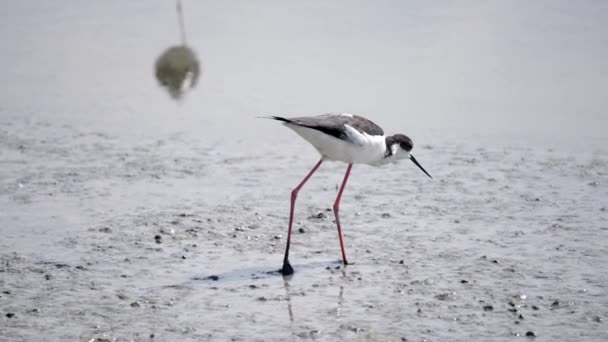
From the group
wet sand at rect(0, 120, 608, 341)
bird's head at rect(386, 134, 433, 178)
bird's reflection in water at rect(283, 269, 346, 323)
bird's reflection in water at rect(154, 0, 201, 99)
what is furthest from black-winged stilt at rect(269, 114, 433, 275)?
bird's reflection in water at rect(154, 0, 201, 99)

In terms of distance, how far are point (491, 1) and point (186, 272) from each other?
890cm

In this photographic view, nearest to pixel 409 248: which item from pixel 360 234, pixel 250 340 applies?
pixel 360 234

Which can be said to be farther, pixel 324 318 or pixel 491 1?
pixel 491 1

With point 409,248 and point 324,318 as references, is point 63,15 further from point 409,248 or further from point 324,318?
point 324,318

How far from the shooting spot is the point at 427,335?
16.3ft

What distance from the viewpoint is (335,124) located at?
626cm

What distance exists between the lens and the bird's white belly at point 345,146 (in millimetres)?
6219

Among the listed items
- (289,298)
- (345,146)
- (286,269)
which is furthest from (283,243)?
(289,298)

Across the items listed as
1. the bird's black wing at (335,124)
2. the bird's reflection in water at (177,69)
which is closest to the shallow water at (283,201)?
the bird's reflection in water at (177,69)

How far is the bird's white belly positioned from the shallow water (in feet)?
1.74

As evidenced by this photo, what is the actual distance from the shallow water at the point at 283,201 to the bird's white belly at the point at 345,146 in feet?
1.74

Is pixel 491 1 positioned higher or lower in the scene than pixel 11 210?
higher

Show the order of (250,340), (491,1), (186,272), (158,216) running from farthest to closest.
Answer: (491,1) → (158,216) → (186,272) → (250,340)

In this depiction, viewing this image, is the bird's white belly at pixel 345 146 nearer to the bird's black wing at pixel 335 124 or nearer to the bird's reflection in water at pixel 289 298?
the bird's black wing at pixel 335 124
